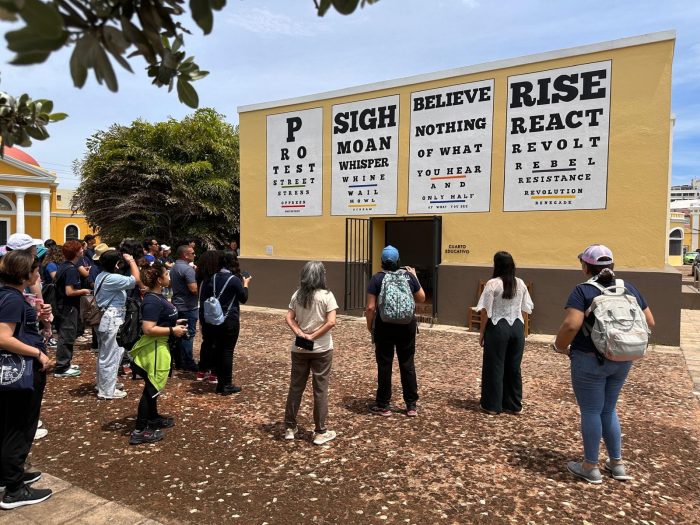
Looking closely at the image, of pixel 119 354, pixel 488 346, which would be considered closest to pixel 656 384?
pixel 488 346

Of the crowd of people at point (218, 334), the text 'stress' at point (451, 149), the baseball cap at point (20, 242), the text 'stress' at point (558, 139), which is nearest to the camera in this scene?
the crowd of people at point (218, 334)

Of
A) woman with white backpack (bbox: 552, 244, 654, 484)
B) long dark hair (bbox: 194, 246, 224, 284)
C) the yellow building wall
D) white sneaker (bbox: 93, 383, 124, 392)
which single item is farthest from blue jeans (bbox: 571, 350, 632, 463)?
the yellow building wall

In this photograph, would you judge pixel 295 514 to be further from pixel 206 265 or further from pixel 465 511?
pixel 206 265

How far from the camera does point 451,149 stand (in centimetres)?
1024

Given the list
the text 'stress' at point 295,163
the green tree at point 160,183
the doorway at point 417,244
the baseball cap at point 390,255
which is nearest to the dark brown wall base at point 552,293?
the text 'stress' at point 295,163

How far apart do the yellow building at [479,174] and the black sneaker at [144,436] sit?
7.09m

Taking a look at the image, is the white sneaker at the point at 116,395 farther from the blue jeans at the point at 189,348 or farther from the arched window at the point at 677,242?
the arched window at the point at 677,242

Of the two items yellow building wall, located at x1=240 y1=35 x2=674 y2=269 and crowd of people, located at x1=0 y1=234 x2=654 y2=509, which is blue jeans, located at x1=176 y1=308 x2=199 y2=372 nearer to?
crowd of people, located at x1=0 y1=234 x2=654 y2=509

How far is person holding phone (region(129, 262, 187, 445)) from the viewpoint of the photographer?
403cm

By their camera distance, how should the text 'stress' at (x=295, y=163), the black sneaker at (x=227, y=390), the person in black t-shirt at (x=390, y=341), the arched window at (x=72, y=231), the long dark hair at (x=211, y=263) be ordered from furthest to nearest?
the arched window at (x=72, y=231) < the text 'stress' at (x=295, y=163) < the long dark hair at (x=211, y=263) < the black sneaker at (x=227, y=390) < the person in black t-shirt at (x=390, y=341)

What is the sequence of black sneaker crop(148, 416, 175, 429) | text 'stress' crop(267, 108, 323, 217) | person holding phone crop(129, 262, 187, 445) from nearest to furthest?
person holding phone crop(129, 262, 187, 445), black sneaker crop(148, 416, 175, 429), text 'stress' crop(267, 108, 323, 217)

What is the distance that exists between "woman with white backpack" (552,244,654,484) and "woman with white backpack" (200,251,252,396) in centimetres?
333

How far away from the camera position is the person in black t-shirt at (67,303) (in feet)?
19.6

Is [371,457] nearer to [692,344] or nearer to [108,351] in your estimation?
[108,351]
